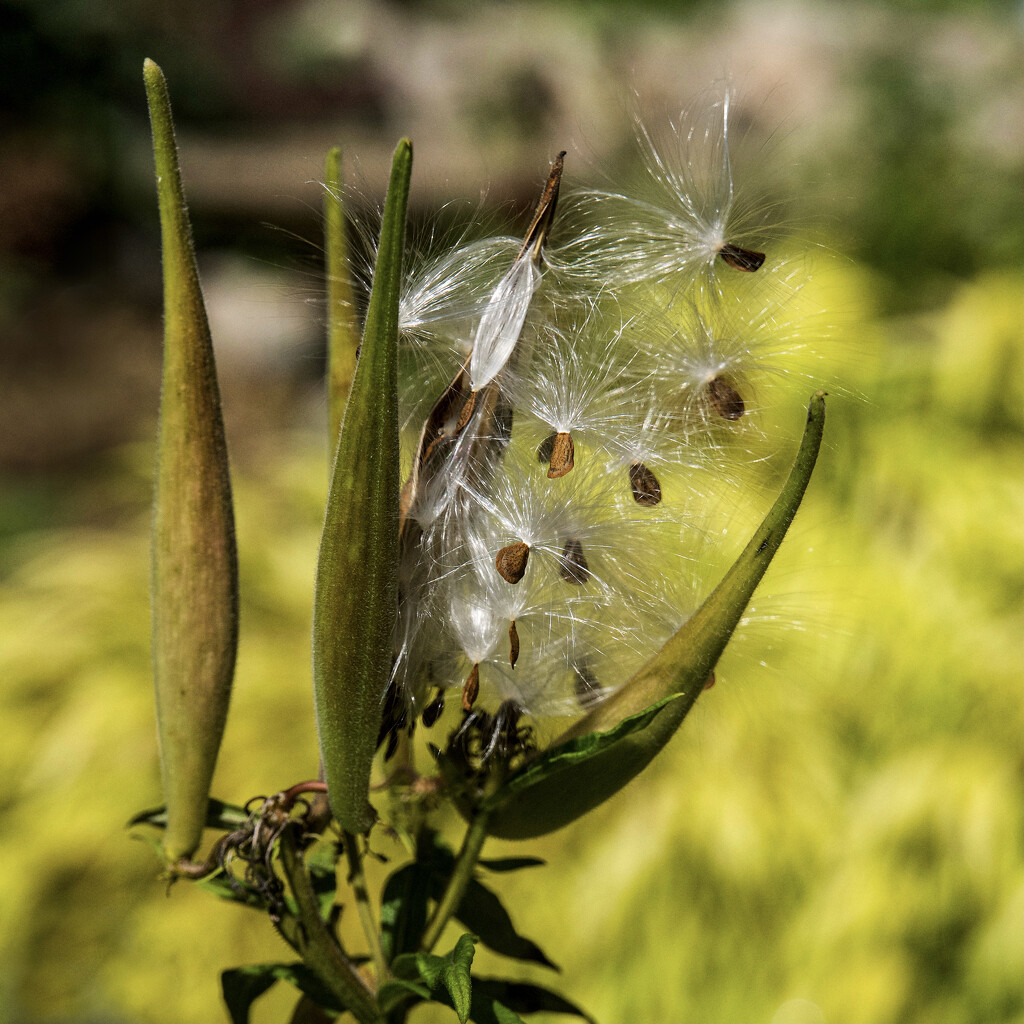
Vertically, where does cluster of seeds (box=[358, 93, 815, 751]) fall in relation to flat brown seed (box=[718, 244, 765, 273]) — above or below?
below

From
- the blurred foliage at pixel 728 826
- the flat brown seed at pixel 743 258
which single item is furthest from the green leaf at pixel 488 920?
the blurred foliage at pixel 728 826

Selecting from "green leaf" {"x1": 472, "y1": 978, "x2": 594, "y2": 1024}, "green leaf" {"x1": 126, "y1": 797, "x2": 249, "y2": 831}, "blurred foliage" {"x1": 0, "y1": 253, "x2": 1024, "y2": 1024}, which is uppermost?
"green leaf" {"x1": 126, "y1": 797, "x2": 249, "y2": 831}

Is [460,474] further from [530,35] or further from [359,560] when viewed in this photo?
[530,35]

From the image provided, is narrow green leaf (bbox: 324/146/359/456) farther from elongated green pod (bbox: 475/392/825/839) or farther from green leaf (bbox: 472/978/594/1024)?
green leaf (bbox: 472/978/594/1024)

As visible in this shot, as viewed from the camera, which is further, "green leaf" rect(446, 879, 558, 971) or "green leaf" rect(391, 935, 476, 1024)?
"green leaf" rect(446, 879, 558, 971)

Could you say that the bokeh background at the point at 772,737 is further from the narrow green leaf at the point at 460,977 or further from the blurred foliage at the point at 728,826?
the narrow green leaf at the point at 460,977

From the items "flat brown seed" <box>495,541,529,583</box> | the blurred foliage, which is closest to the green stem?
"flat brown seed" <box>495,541,529,583</box>

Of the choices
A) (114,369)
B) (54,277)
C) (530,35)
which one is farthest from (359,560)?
(530,35)

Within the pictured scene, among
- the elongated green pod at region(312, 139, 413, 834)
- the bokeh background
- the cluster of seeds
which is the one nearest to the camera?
the elongated green pod at region(312, 139, 413, 834)
